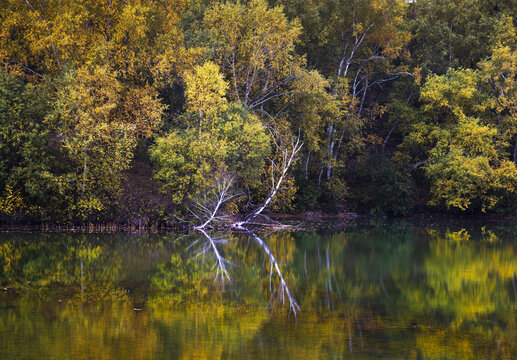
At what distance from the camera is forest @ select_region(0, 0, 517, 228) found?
29703mm

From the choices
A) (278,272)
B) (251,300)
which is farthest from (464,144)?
(251,300)

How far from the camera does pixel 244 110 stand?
34.3 metres

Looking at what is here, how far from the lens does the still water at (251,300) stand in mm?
9656

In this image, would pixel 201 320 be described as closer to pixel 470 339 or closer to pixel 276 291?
pixel 276 291

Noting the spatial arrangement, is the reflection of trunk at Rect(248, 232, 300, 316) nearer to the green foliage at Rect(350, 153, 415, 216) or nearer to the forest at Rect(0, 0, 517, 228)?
the forest at Rect(0, 0, 517, 228)

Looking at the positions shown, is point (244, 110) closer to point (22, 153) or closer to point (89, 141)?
point (89, 141)

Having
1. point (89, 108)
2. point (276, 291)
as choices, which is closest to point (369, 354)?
point (276, 291)

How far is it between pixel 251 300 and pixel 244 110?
21.7 m

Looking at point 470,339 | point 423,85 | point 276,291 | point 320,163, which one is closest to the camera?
point 470,339

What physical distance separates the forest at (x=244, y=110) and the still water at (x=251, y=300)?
5.42 meters

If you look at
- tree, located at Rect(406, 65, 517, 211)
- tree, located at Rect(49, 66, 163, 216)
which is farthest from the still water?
tree, located at Rect(406, 65, 517, 211)

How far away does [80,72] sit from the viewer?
30.2 meters

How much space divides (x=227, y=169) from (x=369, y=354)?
2404 centimetres

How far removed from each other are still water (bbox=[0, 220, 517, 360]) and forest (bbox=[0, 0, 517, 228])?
542 cm
